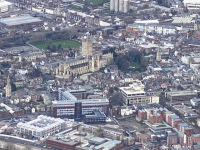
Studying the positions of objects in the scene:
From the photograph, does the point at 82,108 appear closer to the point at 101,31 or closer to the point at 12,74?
the point at 12,74

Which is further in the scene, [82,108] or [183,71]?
[183,71]

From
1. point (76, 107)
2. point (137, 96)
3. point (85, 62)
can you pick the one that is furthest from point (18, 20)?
point (76, 107)

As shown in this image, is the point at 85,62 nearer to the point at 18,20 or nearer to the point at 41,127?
the point at 41,127

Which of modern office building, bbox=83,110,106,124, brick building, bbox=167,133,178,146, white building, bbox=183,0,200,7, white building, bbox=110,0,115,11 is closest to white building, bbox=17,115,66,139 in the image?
modern office building, bbox=83,110,106,124

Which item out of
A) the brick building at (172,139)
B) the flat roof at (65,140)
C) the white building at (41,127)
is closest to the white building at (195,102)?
the brick building at (172,139)

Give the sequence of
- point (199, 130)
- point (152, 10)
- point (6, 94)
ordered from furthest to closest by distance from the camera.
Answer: point (152, 10)
point (6, 94)
point (199, 130)

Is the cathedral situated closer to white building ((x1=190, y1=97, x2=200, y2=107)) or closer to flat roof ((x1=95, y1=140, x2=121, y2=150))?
white building ((x1=190, y1=97, x2=200, y2=107))

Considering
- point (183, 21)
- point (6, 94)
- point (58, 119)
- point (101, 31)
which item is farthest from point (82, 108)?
point (183, 21)
